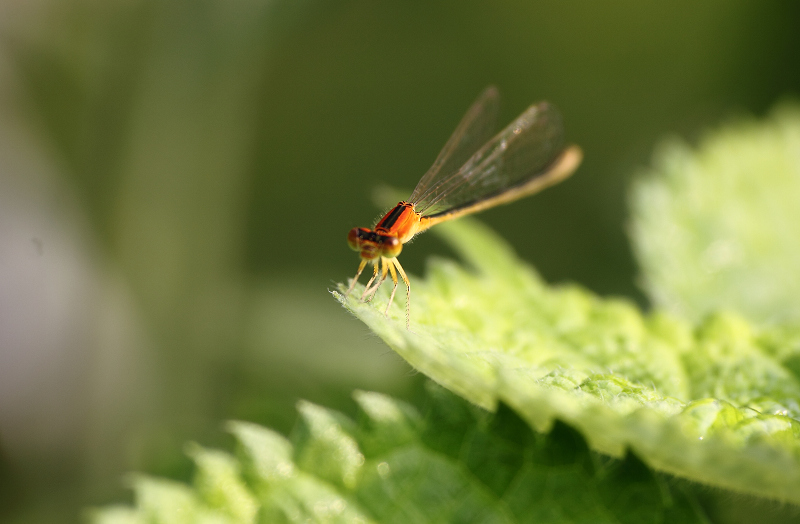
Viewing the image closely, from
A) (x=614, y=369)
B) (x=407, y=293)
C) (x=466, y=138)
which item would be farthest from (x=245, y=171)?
(x=614, y=369)

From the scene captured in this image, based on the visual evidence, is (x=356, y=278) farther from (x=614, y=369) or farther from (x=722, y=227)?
(x=722, y=227)

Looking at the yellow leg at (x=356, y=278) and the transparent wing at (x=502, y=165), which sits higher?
the transparent wing at (x=502, y=165)

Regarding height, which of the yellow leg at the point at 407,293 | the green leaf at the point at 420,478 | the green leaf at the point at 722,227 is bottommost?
the green leaf at the point at 420,478

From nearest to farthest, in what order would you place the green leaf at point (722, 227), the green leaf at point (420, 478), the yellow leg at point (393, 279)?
the green leaf at point (420, 478), the yellow leg at point (393, 279), the green leaf at point (722, 227)

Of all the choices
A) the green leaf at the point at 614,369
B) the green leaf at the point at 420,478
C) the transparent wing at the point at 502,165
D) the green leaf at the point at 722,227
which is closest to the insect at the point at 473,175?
the transparent wing at the point at 502,165

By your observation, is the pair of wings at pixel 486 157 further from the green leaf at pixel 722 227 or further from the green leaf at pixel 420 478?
the green leaf at pixel 420 478

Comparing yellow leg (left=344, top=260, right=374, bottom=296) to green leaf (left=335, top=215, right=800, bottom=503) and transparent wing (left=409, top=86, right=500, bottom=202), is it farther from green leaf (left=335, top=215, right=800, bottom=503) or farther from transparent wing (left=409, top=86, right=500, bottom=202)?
transparent wing (left=409, top=86, right=500, bottom=202)

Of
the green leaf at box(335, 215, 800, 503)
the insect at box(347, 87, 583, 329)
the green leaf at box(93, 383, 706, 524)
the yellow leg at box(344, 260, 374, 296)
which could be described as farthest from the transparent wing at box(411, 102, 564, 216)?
the green leaf at box(93, 383, 706, 524)
